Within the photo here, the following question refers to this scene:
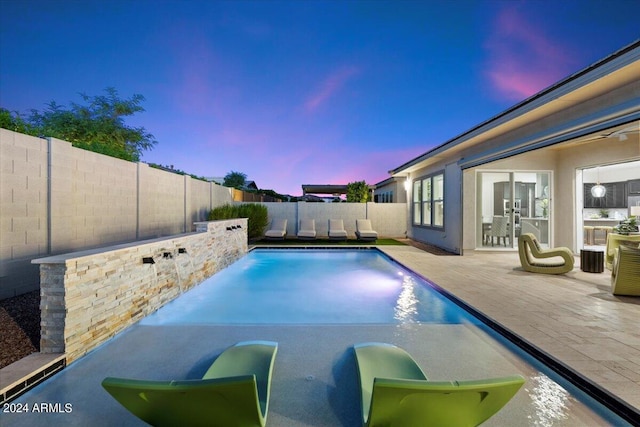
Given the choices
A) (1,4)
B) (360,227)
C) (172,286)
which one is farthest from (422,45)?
(1,4)

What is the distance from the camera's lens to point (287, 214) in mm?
14312

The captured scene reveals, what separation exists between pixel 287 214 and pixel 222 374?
39.0 ft

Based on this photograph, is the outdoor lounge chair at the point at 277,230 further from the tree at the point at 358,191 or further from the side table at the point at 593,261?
the side table at the point at 593,261

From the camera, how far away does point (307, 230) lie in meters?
12.7

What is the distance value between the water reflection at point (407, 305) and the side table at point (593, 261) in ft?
12.7

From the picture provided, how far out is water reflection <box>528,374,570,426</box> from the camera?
212cm

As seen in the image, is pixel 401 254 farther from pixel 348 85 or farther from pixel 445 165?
pixel 348 85

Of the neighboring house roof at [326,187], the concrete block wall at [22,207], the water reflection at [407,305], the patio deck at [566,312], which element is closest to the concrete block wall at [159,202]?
the concrete block wall at [22,207]

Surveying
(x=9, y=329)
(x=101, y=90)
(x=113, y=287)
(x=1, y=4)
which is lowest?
(x=9, y=329)

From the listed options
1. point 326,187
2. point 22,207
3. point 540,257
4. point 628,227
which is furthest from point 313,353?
point 326,187

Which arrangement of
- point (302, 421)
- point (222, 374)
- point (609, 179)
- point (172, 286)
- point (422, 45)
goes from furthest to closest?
point (422, 45) → point (609, 179) → point (172, 286) → point (222, 374) → point (302, 421)

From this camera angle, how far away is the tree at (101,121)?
45.1 ft

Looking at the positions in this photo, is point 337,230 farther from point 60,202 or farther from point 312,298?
point 60,202

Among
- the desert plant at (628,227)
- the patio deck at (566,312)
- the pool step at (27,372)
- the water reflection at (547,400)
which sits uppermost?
the desert plant at (628,227)
